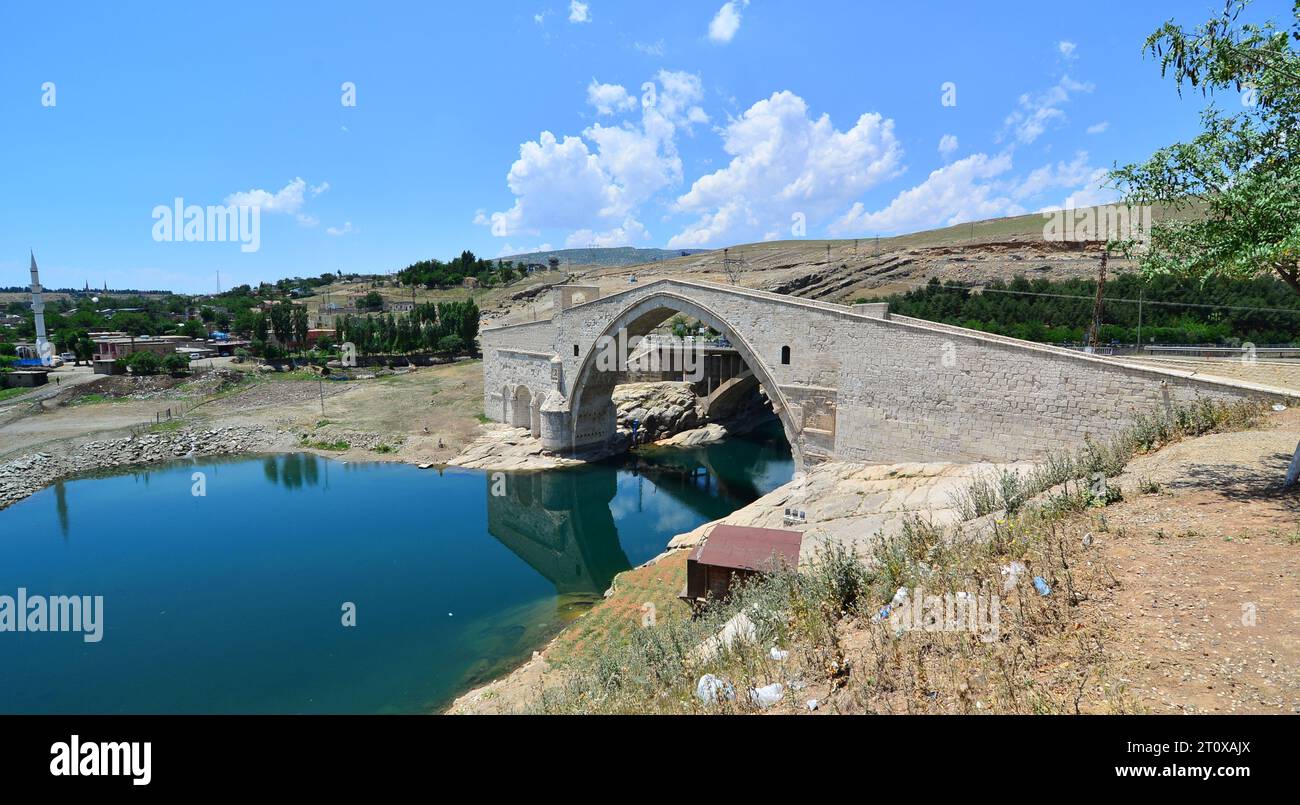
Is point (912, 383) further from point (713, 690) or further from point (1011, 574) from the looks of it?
point (713, 690)

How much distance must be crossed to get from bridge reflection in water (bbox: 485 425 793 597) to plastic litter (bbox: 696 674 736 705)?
13.0 m

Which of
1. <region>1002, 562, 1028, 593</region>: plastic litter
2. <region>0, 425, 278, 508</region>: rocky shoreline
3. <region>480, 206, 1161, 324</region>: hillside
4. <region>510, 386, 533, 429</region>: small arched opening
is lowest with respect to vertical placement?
<region>0, 425, 278, 508</region>: rocky shoreline

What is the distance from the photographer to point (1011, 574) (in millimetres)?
6008

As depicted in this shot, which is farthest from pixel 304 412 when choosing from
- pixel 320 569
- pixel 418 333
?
pixel 320 569

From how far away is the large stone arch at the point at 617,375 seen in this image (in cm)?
1956

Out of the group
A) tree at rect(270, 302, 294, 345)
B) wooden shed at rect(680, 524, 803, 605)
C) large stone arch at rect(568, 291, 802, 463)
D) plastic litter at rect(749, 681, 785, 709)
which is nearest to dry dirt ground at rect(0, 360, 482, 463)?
large stone arch at rect(568, 291, 802, 463)

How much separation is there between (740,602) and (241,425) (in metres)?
37.2

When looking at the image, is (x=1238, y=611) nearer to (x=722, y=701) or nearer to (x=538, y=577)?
(x=722, y=701)

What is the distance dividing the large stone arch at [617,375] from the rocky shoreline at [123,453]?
17360 millimetres

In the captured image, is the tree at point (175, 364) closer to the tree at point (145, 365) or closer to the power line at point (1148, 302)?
the tree at point (145, 365)

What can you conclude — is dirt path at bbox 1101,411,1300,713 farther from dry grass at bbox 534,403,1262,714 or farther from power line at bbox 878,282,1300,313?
power line at bbox 878,282,1300,313

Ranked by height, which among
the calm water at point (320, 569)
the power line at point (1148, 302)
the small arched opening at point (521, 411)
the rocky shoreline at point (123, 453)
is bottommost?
the calm water at point (320, 569)

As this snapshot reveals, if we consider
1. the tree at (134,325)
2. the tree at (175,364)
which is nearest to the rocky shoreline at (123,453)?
the tree at (175,364)

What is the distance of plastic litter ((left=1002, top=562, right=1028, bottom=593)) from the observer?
5.82 m
